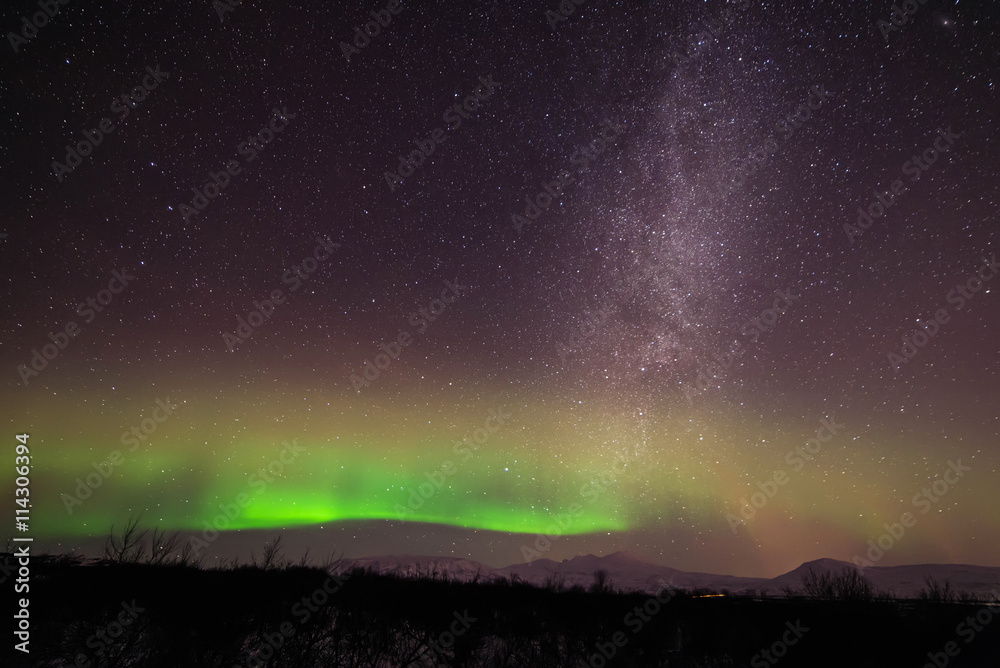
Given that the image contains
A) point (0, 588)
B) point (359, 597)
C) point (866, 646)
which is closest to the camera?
point (0, 588)

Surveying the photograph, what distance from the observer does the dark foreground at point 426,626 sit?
14.3 metres

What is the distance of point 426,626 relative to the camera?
58.2ft

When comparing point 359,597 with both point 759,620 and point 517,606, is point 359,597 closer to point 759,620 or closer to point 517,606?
point 517,606

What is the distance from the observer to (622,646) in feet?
56.4

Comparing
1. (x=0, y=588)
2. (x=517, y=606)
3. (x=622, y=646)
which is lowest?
(x=622, y=646)

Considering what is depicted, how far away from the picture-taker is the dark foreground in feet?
47.0

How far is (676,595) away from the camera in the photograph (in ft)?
68.3

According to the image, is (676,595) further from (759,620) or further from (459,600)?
(459,600)

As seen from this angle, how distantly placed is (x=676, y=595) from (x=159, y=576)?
66.2ft

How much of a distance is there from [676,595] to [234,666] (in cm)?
1708

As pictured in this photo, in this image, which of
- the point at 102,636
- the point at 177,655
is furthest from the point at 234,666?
the point at 102,636

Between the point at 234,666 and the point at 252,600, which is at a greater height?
the point at 252,600

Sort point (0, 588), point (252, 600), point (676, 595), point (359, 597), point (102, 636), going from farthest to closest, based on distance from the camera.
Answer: point (676, 595), point (359, 597), point (252, 600), point (102, 636), point (0, 588)

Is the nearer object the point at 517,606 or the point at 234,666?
the point at 234,666
